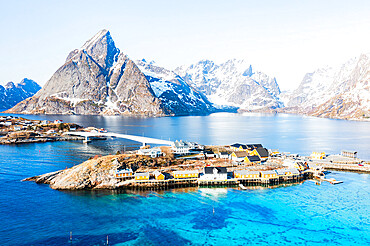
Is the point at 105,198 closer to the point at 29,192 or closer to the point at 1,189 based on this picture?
the point at 29,192

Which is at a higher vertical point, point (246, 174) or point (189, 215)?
point (246, 174)

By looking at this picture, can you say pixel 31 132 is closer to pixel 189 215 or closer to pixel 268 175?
pixel 268 175

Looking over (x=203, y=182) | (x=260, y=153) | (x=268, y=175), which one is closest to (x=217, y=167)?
(x=203, y=182)

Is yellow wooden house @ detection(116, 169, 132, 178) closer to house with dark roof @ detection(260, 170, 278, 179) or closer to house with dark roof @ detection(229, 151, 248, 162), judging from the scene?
house with dark roof @ detection(260, 170, 278, 179)

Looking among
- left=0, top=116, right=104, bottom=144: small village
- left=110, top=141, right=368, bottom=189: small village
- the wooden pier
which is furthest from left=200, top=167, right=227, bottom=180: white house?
left=0, top=116, right=104, bottom=144: small village

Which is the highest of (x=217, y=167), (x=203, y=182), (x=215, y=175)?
(x=217, y=167)

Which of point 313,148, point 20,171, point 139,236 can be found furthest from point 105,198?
point 313,148

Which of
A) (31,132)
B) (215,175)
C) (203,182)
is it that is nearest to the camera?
(203,182)

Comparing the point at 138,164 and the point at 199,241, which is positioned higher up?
the point at 138,164
